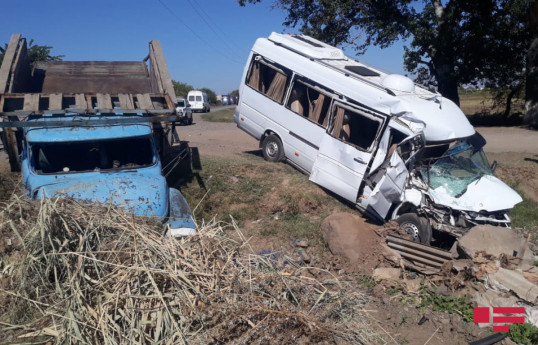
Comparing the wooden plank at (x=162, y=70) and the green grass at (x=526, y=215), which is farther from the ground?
the wooden plank at (x=162, y=70)

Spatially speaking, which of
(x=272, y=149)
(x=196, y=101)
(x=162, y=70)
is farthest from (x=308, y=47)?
(x=196, y=101)

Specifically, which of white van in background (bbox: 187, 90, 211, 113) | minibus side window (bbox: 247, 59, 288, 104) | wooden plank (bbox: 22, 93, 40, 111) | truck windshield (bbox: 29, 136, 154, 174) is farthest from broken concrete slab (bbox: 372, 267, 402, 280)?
white van in background (bbox: 187, 90, 211, 113)

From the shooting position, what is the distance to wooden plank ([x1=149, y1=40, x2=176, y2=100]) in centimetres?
879

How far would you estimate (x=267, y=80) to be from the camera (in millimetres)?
11109

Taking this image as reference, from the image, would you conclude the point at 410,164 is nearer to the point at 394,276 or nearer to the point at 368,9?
the point at 394,276

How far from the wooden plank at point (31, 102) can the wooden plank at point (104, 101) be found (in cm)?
91

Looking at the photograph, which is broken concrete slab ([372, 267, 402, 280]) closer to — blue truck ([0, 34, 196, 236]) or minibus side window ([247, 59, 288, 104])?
blue truck ([0, 34, 196, 236])

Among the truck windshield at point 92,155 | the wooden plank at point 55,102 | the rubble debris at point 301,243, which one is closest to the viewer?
the truck windshield at point 92,155

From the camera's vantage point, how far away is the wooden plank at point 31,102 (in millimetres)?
7129

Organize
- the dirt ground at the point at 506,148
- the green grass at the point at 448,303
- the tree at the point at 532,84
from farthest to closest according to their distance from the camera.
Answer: the tree at the point at 532,84 < the dirt ground at the point at 506,148 < the green grass at the point at 448,303

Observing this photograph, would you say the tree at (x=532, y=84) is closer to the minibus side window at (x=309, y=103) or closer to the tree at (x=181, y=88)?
the minibus side window at (x=309, y=103)

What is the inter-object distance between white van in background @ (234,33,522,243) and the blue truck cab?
140 inches

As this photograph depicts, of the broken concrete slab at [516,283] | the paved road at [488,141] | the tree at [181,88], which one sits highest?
the broken concrete slab at [516,283]

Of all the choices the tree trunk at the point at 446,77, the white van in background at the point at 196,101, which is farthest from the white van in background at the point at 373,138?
the white van in background at the point at 196,101
